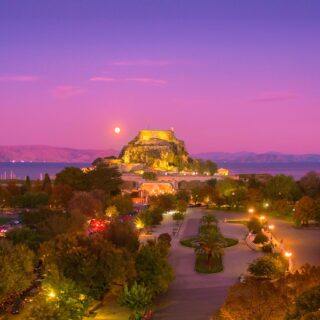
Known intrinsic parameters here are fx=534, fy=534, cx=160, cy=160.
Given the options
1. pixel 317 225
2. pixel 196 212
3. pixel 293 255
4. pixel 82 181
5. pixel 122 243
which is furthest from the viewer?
pixel 82 181

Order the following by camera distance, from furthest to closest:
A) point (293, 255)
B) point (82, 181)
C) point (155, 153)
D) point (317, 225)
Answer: point (155, 153)
point (82, 181)
point (317, 225)
point (293, 255)

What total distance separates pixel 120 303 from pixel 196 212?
39.9 meters

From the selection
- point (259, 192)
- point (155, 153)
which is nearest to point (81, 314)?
point (259, 192)

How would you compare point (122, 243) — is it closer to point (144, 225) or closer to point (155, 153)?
point (144, 225)

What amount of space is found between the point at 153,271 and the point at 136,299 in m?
2.79

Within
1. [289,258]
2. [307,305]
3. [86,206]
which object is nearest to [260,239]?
[289,258]

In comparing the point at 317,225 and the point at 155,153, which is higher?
the point at 155,153

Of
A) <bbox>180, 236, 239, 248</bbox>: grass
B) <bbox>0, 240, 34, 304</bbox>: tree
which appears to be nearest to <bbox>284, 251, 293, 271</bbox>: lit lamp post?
<bbox>180, 236, 239, 248</bbox>: grass

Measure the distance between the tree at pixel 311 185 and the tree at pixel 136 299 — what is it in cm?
4312

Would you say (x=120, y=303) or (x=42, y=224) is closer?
(x=120, y=303)

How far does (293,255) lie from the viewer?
32469mm

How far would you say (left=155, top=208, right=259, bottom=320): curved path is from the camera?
69.9 ft

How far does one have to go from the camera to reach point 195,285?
83.5 ft

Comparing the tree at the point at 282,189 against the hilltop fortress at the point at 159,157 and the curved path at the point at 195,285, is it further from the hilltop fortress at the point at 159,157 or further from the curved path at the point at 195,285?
the hilltop fortress at the point at 159,157
